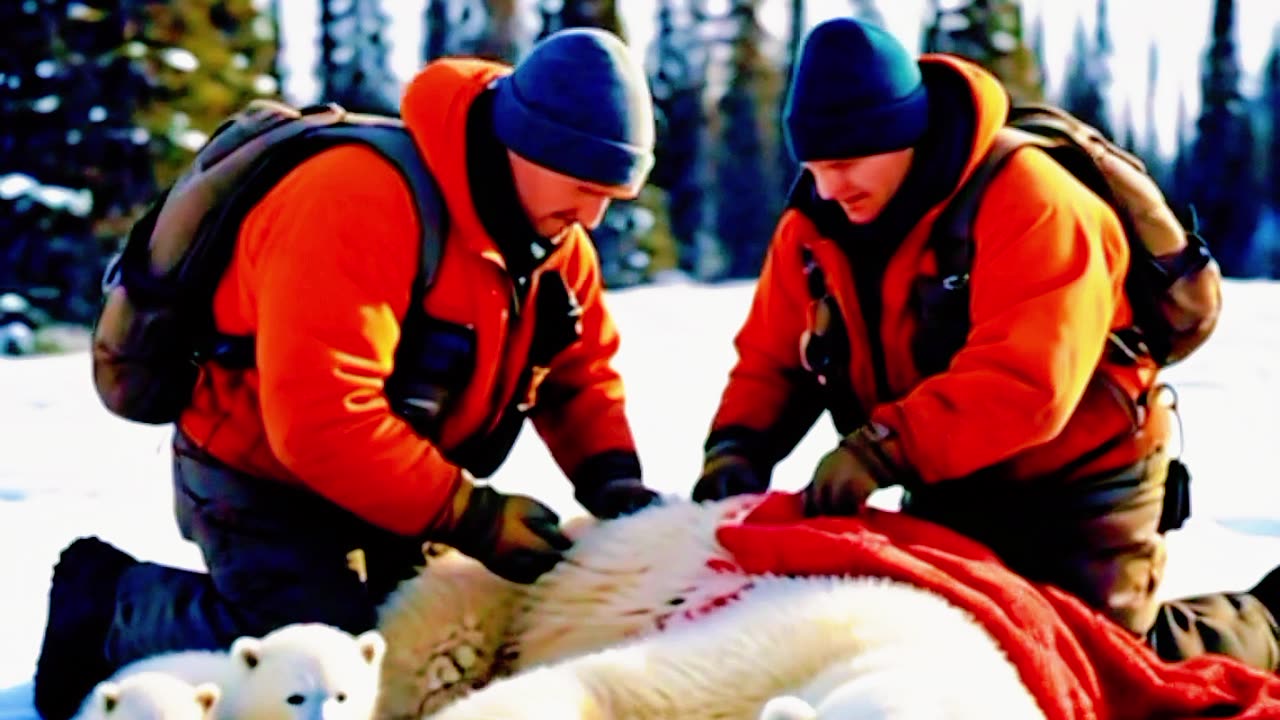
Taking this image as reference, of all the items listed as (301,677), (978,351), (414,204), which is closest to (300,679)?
(301,677)

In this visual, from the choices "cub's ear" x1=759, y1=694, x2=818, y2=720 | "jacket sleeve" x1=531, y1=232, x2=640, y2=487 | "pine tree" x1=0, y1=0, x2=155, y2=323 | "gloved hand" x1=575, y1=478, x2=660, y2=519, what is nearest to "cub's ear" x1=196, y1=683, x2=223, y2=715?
"cub's ear" x1=759, y1=694, x2=818, y2=720

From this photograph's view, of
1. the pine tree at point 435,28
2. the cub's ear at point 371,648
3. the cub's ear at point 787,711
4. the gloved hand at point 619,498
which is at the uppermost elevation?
the cub's ear at point 787,711

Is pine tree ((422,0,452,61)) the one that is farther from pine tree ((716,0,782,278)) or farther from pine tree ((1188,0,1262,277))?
pine tree ((1188,0,1262,277))

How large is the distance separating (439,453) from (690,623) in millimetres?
602

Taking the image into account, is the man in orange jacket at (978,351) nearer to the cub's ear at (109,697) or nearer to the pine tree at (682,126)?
the cub's ear at (109,697)

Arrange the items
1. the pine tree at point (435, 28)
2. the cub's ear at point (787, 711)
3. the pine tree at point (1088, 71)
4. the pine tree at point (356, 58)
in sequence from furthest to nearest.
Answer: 1. the pine tree at point (1088, 71)
2. the pine tree at point (435, 28)
3. the pine tree at point (356, 58)
4. the cub's ear at point (787, 711)

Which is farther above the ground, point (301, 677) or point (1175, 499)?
point (301, 677)

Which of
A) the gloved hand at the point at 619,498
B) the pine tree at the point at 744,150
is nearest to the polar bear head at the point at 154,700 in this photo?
the gloved hand at the point at 619,498

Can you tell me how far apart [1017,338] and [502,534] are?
0.98 meters

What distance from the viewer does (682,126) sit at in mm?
27031

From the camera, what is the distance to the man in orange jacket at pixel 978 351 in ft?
9.35

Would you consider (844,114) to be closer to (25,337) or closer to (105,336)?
(105,336)

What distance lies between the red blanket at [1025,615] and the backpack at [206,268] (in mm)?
686

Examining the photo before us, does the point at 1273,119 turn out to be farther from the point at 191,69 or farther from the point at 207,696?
the point at 207,696
